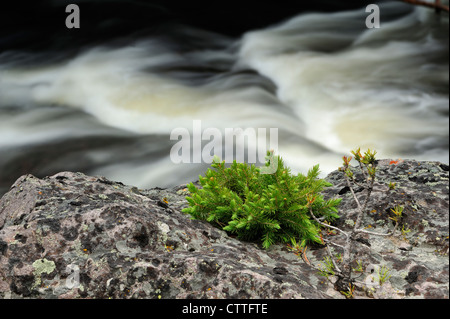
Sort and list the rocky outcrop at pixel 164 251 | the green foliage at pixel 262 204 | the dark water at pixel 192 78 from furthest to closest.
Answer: the dark water at pixel 192 78 → the green foliage at pixel 262 204 → the rocky outcrop at pixel 164 251

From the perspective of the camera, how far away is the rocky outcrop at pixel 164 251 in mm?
2402

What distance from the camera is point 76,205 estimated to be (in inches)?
116

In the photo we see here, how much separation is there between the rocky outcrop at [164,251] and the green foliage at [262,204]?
0.12 m

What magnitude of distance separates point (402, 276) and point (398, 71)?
1097 cm

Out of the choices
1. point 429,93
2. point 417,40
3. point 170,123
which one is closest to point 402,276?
point 170,123

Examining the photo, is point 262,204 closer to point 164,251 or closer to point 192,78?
point 164,251

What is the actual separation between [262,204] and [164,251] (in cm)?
82

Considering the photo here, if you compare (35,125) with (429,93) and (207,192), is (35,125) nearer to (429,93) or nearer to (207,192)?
(207,192)

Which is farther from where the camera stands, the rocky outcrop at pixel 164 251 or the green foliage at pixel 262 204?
the green foliage at pixel 262 204

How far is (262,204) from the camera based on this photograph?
3.10 m

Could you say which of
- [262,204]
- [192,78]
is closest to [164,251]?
[262,204]

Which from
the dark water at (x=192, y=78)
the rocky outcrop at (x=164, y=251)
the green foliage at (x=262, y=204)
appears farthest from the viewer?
the dark water at (x=192, y=78)

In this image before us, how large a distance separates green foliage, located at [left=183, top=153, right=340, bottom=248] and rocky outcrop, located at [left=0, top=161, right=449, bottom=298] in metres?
0.12

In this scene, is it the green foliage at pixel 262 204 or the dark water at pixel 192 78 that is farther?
the dark water at pixel 192 78
